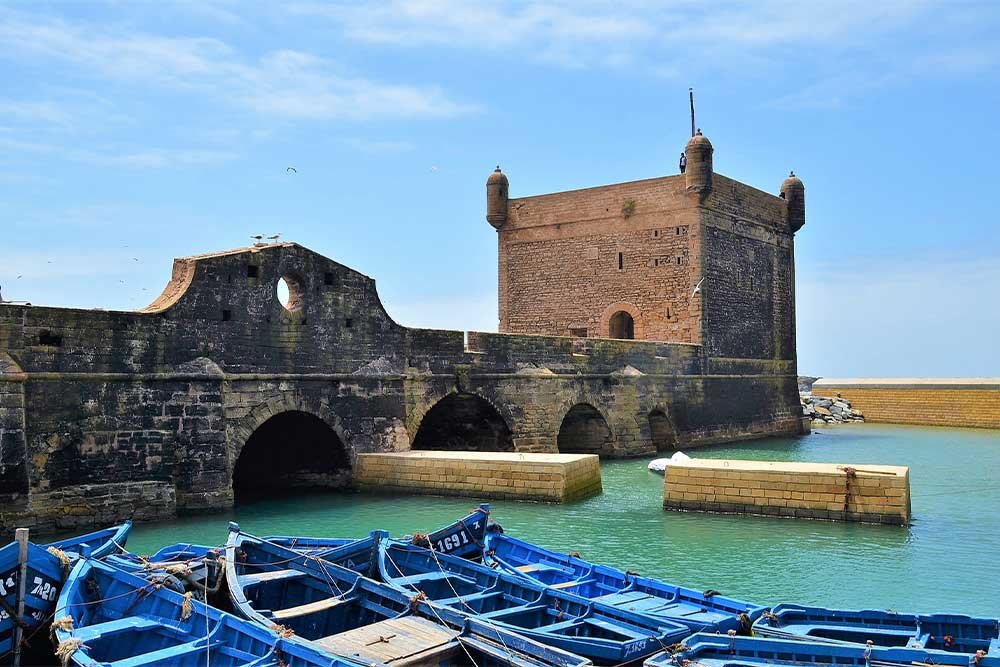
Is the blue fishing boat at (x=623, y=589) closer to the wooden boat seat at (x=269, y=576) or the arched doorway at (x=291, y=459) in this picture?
the wooden boat seat at (x=269, y=576)

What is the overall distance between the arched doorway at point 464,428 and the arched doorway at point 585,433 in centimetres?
331

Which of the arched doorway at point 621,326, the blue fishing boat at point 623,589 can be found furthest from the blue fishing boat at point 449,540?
the arched doorway at point 621,326

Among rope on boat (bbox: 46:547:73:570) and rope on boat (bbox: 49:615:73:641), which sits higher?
rope on boat (bbox: 46:547:73:570)

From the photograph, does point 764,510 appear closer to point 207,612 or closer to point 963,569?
point 963,569

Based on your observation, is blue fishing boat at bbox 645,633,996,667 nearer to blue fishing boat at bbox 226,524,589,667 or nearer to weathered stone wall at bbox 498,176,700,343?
blue fishing boat at bbox 226,524,589,667

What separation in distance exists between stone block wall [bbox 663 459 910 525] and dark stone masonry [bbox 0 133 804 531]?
5.64 meters

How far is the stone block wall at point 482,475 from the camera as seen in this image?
1591cm

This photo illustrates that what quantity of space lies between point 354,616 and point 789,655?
→ 4.02 m

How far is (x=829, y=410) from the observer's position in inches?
1590

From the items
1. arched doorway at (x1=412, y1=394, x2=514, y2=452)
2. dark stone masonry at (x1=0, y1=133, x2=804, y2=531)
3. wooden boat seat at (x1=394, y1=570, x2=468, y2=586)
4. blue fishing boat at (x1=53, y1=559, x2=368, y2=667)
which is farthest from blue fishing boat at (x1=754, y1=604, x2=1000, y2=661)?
arched doorway at (x1=412, y1=394, x2=514, y2=452)

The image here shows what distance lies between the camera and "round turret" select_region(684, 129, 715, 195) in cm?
2623

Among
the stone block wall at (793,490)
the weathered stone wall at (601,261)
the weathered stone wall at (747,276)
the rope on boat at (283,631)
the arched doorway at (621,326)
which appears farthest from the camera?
the arched doorway at (621,326)

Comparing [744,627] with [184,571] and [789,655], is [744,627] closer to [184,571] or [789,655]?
[789,655]

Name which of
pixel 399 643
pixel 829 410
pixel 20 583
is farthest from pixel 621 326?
pixel 20 583
